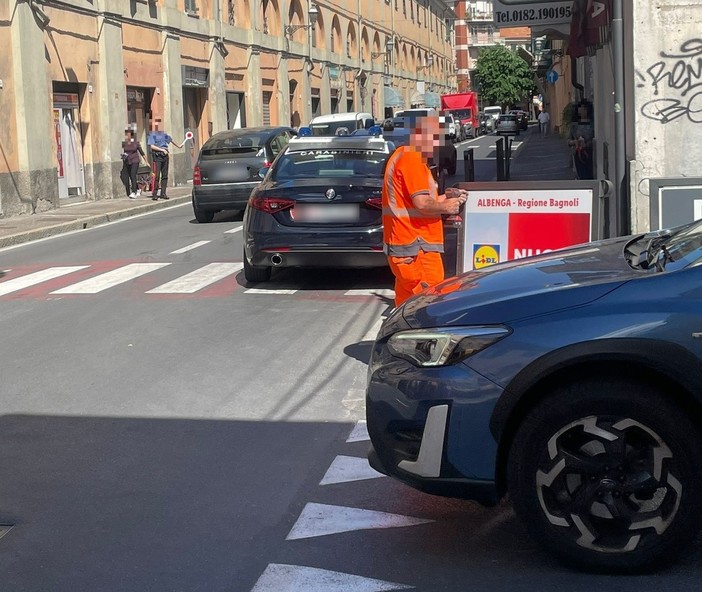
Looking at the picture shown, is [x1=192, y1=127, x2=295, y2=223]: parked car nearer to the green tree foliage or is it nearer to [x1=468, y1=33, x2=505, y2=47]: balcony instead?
the green tree foliage

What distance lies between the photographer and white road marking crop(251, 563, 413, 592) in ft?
13.3

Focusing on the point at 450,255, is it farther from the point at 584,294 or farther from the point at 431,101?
the point at 431,101

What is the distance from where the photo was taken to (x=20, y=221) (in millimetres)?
21047

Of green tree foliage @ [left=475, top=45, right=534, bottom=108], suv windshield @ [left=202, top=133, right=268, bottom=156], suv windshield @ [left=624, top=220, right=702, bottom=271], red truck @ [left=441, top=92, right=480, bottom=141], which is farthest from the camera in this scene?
green tree foliage @ [left=475, top=45, right=534, bottom=108]

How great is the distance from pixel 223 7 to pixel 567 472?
3474cm

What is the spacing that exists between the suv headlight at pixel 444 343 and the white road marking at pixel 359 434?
1821 millimetres

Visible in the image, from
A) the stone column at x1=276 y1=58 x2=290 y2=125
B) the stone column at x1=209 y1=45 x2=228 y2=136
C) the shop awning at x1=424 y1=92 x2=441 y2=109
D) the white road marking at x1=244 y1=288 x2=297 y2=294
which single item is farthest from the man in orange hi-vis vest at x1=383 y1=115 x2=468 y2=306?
the shop awning at x1=424 y1=92 x2=441 y2=109

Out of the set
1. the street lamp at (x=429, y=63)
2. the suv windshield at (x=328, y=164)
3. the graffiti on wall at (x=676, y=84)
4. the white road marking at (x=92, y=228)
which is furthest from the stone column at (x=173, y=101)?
the street lamp at (x=429, y=63)

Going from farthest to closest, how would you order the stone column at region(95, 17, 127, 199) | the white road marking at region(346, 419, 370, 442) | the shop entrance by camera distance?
the stone column at region(95, 17, 127, 199) → the shop entrance → the white road marking at region(346, 419, 370, 442)

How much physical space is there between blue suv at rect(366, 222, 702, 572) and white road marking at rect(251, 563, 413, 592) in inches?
16.4

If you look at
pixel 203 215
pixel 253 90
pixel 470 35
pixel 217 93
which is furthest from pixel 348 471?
pixel 470 35

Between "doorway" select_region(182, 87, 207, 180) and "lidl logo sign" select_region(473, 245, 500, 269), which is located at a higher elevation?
"doorway" select_region(182, 87, 207, 180)

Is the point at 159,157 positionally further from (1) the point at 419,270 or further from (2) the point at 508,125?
(2) the point at 508,125

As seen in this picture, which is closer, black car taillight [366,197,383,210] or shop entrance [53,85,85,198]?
black car taillight [366,197,383,210]
